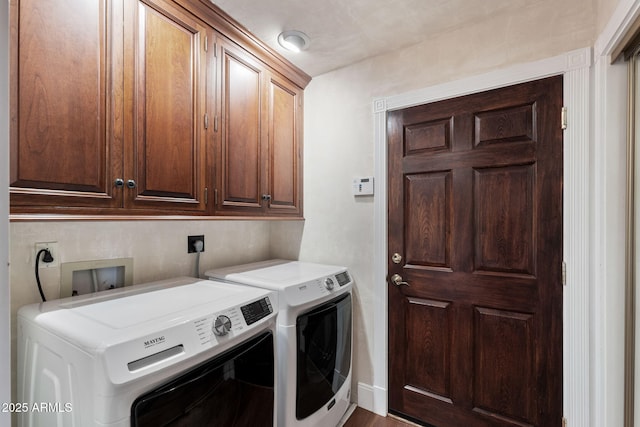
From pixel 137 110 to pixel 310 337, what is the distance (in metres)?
1.30

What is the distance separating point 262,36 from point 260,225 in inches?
51.4

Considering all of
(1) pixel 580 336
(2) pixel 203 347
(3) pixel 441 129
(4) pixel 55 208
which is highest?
(3) pixel 441 129

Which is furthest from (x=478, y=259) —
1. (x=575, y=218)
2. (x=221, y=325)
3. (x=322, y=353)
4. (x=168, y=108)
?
(x=168, y=108)

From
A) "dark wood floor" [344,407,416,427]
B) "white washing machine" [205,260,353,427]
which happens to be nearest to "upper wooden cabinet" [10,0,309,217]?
"white washing machine" [205,260,353,427]

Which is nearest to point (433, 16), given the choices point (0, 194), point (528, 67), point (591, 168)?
point (528, 67)

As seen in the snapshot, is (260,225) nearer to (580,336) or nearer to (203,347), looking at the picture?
(203,347)

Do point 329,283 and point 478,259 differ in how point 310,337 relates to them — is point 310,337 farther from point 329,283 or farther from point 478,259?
point 478,259

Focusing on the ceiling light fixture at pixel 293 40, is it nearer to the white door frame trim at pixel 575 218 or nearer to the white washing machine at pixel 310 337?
the white door frame trim at pixel 575 218

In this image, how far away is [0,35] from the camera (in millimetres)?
591

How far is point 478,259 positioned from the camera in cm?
164

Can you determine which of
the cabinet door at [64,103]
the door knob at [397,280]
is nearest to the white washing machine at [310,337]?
the door knob at [397,280]

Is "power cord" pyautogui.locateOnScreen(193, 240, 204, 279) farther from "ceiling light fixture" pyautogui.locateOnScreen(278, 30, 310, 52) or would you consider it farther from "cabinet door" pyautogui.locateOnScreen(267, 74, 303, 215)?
"ceiling light fixture" pyautogui.locateOnScreen(278, 30, 310, 52)

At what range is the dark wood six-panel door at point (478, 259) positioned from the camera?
1.46 m

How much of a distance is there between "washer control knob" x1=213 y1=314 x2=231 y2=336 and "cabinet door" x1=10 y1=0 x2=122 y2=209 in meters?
0.62
